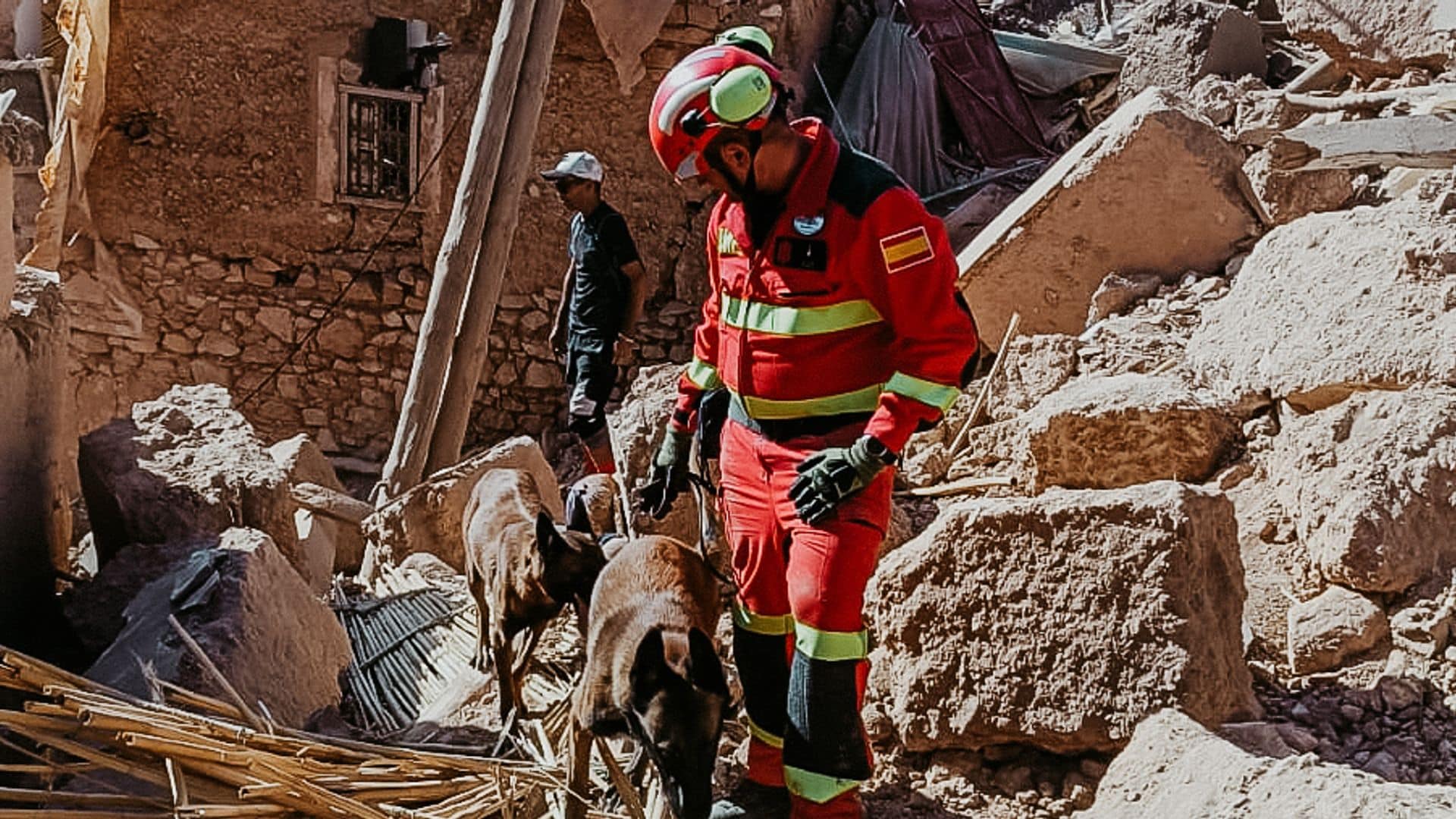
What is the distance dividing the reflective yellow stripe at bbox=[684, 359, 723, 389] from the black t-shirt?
268cm

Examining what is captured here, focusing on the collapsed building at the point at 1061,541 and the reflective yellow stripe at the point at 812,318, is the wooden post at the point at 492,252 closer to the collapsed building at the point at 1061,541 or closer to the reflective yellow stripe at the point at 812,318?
the collapsed building at the point at 1061,541

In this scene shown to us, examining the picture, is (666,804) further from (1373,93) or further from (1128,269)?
(1373,93)

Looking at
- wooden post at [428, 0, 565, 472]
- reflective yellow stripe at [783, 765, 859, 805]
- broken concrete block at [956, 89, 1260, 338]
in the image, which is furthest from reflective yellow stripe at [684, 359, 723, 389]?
wooden post at [428, 0, 565, 472]

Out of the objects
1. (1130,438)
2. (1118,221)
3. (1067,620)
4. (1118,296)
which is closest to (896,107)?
(1118,221)

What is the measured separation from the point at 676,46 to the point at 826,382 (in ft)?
25.4

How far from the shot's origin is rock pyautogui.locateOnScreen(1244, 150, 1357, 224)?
7.17 m

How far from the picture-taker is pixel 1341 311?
5332 mm

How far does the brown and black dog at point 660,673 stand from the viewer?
353 centimetres

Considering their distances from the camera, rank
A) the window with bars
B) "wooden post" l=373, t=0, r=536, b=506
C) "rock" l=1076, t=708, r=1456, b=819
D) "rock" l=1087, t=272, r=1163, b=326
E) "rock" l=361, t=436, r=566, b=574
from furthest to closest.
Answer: the window with bars < "wooden post" l=373, t=0, r=536, b=506 < "rock" l=361, t=436, r=566, b=574 < "rock" l=1087, t=272, r=1163, b=326 < "rock" l=1076, t=708, r=1456, b=819

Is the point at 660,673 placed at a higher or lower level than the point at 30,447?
higher

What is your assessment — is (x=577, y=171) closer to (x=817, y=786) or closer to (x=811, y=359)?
(x=811, y=359)

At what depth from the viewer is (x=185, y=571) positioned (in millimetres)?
4879

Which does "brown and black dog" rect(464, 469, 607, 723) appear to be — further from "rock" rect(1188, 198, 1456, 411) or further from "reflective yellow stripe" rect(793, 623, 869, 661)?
"rock" rect(1188, 198, 1456, 411)

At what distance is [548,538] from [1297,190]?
4.47 meters
